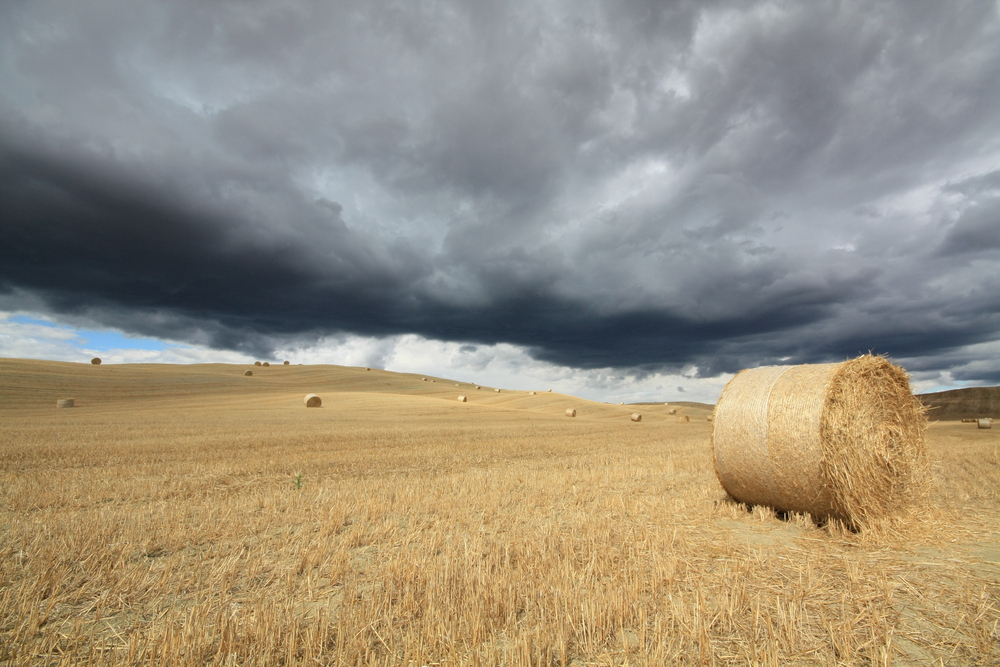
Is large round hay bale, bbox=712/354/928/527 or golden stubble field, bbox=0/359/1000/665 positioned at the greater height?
large round hay bale, bbox=712/354/928/527

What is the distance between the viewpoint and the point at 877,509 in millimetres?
6680

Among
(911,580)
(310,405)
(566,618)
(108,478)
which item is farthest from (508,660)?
(310,405)

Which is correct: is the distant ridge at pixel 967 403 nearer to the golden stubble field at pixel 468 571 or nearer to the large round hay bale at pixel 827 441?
the golden stubble field at pixel 468 571

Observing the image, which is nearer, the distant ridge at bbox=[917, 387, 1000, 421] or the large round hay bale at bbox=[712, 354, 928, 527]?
the large round hay bale at bbox=[712, 354, 928, 527]

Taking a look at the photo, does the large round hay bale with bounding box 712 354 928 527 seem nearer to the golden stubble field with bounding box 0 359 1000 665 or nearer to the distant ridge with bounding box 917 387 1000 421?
the golden stubble field with bounding box 0 359 1000 665

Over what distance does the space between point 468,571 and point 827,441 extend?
534cm

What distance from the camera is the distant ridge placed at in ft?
129

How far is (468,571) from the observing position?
4547 millimetres

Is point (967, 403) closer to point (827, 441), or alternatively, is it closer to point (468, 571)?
point (827, 441)

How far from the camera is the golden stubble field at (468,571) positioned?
3359 mm

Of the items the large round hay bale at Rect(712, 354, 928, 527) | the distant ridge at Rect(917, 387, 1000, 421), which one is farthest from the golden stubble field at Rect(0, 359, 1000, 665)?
the distant ridge at Rect(917, 387, 1000, 421)

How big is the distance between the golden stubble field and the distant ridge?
40.1 meters

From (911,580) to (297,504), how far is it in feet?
25.5

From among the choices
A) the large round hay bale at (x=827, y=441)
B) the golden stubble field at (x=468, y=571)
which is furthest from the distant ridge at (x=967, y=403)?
the large round hay bale at (x=827, y=441)
